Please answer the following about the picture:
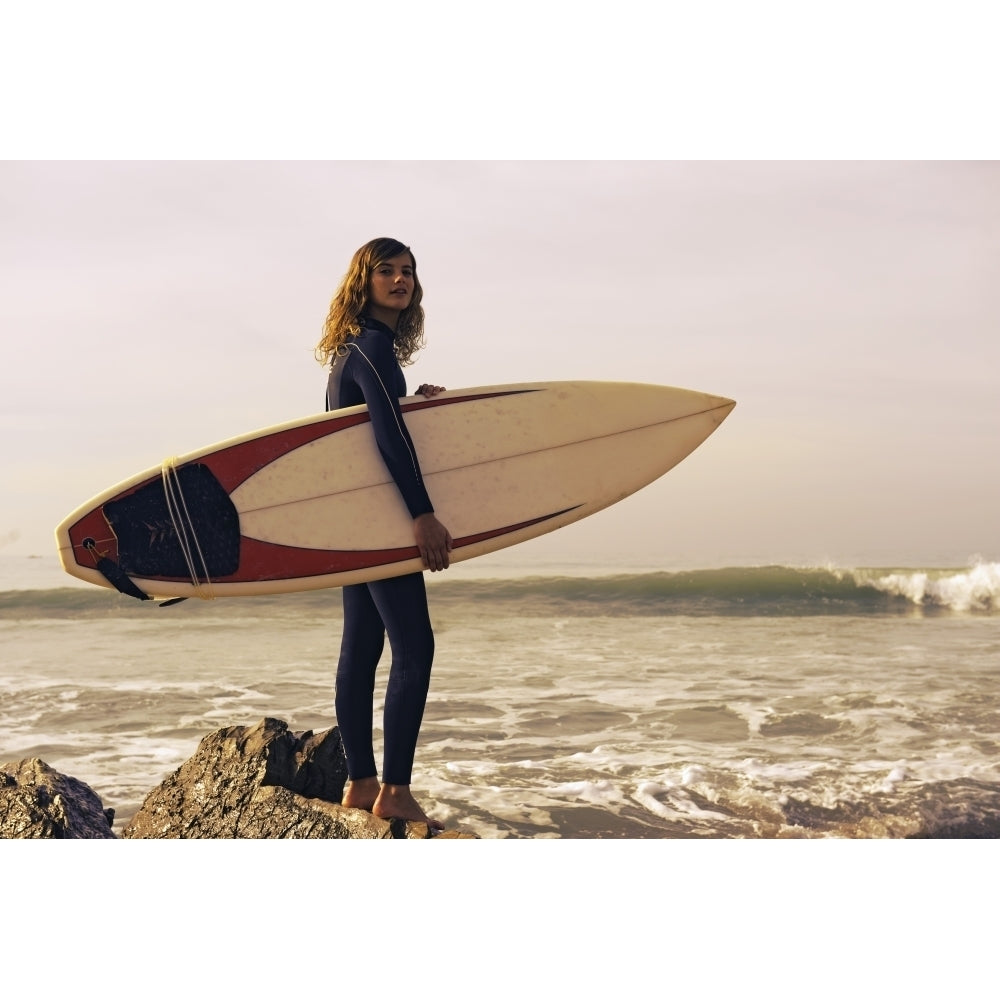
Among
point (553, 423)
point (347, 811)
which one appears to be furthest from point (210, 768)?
point (553, 423)

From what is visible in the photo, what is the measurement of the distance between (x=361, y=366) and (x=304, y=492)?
519 mm

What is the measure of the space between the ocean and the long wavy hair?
2.50 metres

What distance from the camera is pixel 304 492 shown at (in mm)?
2926

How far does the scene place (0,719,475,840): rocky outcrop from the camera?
304cm

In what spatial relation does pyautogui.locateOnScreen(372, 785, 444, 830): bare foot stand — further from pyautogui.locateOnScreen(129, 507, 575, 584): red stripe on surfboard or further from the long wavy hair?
the long wavy hair

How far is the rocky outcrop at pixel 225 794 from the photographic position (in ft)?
9.96

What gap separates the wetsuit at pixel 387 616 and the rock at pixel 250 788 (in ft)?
1.26

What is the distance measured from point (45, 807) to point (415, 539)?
1.69m

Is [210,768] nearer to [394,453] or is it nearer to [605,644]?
[394,453]

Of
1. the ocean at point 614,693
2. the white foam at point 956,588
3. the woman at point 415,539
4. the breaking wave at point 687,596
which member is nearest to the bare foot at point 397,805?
the woman at point 415,539

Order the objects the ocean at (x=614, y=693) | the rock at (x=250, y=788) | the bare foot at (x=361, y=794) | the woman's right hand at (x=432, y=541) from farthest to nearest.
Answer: the ocean at (x=614, y=693) < the rock at (x=250, y=788) < the bare foot at (x=361, y=794) < the woman's right hand at (x=432, y=541)

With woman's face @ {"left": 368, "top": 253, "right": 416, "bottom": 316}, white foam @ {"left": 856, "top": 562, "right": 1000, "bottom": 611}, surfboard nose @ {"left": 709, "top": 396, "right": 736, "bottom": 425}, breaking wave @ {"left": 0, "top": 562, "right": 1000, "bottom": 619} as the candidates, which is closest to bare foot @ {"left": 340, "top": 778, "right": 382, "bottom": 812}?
woman's face @ {"left": 368, "top": 253, "right": 416, "bottom": 316}

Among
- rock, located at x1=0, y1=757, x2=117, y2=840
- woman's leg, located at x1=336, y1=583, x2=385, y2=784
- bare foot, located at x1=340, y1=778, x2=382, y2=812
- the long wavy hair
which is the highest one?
the long wavy hair

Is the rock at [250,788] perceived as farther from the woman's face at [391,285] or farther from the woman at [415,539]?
the woman's face at [391,285]
